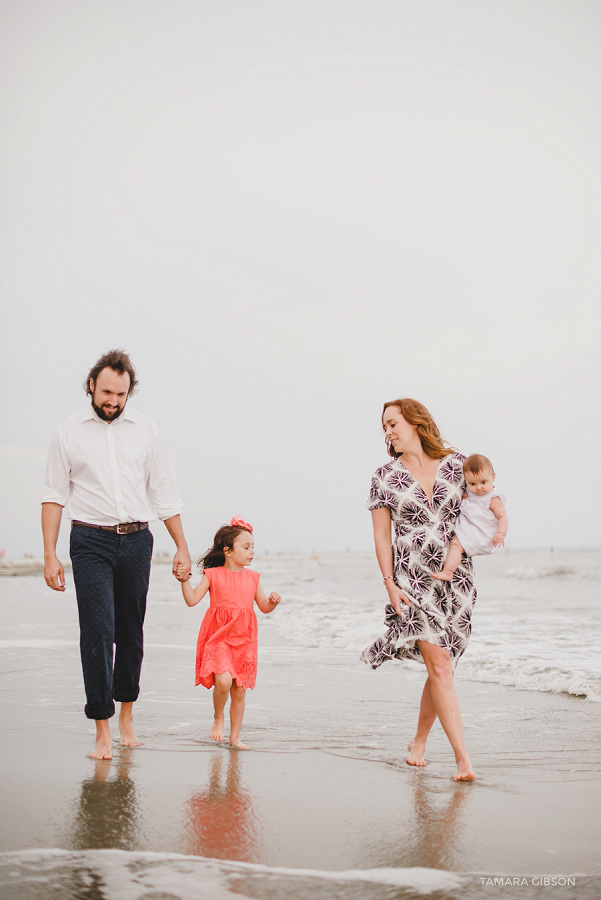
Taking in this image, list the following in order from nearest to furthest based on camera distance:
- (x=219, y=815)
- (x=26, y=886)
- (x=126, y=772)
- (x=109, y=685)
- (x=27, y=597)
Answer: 1. (x=26, y=886)
2. (x=219, y=815)
3. (x=126, y=772)
4. (x=109, y=685)
5. (x=27, y=597)

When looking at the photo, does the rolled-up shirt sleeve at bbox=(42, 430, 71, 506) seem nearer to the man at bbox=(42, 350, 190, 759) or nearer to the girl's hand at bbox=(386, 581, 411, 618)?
the man at bbox=(42, 350, 190, 759)

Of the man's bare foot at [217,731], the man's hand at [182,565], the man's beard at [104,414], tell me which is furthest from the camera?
the man's bare foot at [217,731]

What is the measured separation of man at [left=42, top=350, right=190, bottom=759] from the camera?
3.96m

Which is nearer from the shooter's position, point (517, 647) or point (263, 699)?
point (263, 699)

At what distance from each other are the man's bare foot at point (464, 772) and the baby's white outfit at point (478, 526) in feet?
3.36

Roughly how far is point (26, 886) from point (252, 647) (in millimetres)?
2316

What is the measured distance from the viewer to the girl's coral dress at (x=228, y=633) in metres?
4.40

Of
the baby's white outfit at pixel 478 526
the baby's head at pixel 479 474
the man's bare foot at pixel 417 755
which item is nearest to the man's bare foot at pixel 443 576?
the baby's white outfit at pixel 478 526

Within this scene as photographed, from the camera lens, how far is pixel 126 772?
3.56 meters

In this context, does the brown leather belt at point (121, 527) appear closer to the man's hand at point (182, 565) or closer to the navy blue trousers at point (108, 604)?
the navy blue trousers at point (108, 604)

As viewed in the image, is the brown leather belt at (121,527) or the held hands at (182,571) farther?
the held hands at (182,571)

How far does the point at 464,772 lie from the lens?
3.64m

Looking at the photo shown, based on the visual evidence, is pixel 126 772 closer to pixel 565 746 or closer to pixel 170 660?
pixel 565 746

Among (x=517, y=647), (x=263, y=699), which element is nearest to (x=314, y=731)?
(x=263, y=699)
